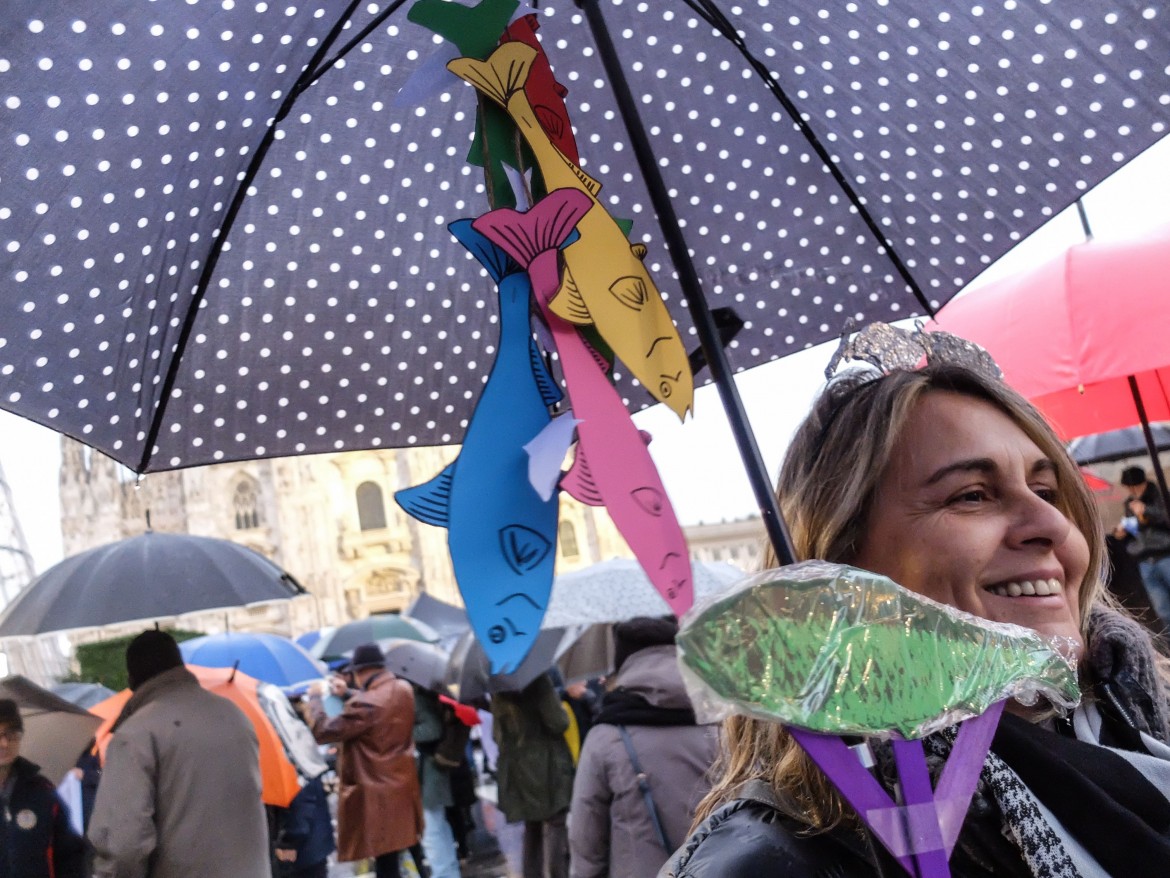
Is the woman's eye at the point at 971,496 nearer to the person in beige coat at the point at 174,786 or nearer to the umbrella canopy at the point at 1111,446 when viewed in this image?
the person in beige coat at the point at 174,786

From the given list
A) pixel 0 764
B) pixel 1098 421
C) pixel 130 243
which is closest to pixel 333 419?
pixel 130 243

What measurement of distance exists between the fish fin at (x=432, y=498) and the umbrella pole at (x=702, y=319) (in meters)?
0.34

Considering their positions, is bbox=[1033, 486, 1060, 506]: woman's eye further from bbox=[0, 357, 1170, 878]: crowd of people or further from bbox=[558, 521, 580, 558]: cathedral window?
bbox=[558, 521, 580, 558]: cathedral window

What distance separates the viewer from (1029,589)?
4.25ft

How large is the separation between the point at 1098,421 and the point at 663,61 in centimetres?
466

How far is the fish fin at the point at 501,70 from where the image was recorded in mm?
1193

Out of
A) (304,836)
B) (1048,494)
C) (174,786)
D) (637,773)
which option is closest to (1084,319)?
(637,773)

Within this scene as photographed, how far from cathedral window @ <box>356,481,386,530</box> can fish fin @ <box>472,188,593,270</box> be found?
48.9 metres

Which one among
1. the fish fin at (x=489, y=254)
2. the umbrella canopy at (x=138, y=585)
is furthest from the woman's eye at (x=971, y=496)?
the umbrella canopy at (x=138, y=585)

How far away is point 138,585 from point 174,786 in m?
1.66

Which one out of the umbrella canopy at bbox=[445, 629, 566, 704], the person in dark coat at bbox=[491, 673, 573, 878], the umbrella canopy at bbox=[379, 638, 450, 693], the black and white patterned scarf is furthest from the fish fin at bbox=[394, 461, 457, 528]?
the umbrella canopy at bbox=[379, 638, 450, 693]

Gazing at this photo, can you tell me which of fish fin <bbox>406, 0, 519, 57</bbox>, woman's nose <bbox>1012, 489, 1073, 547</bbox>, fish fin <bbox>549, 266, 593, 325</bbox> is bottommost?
woman's nose <bbox>1012, 489, 1073, 547</bbox>

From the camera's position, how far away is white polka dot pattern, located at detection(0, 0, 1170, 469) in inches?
60.2

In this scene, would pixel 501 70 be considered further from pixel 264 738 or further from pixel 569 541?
pixel 569 541
